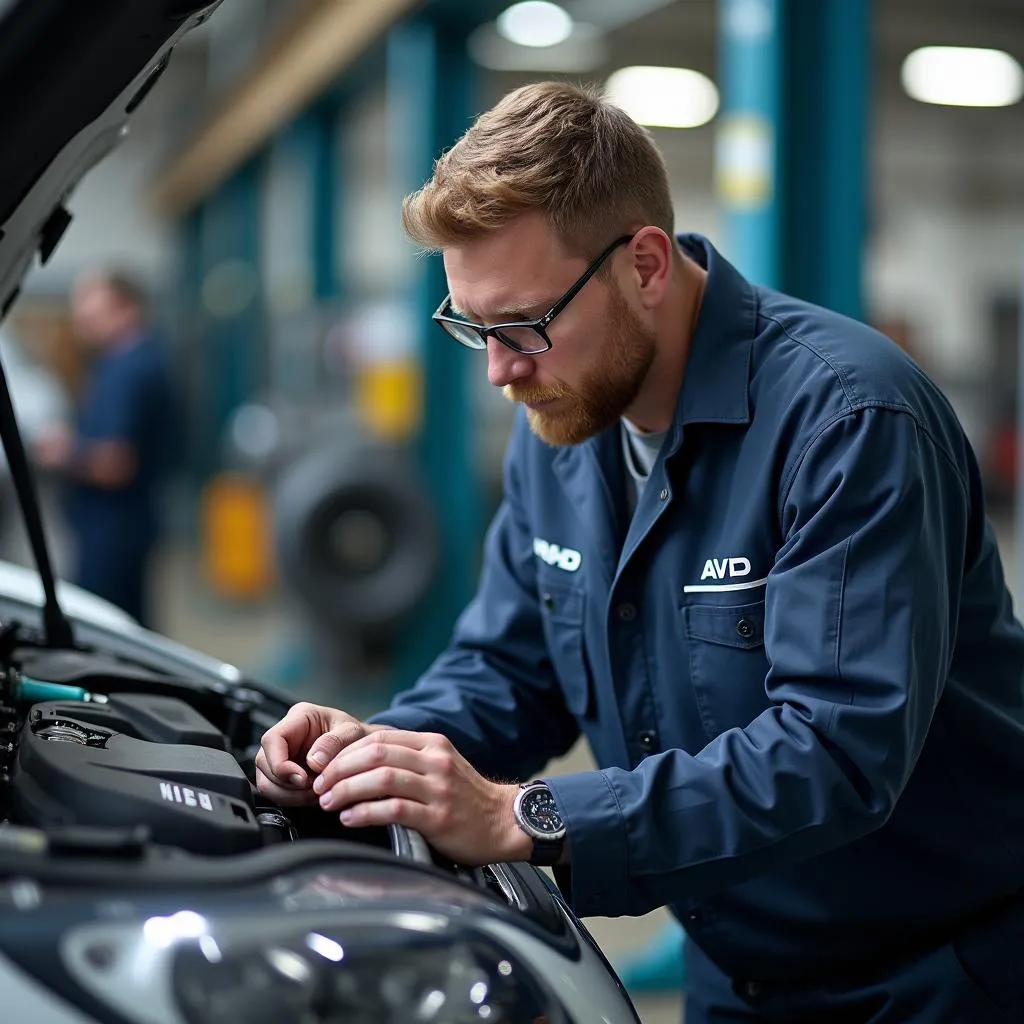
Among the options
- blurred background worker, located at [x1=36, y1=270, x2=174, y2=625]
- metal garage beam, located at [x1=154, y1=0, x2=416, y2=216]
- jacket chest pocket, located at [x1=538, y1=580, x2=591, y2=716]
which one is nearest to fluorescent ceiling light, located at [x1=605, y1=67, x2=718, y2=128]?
metal garage beam, located at [x1=154, y1=0, x2=416, y2=216]

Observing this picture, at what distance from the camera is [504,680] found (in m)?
1.68

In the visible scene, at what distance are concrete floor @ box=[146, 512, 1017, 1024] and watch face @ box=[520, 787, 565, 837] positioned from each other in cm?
212

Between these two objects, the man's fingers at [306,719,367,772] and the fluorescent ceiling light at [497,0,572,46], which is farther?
the fluorescent ceiling light at [497,0,572,46]

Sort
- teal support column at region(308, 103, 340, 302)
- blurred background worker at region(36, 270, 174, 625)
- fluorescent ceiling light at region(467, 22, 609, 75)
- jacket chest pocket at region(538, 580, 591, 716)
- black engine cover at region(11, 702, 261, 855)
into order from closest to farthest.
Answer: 1. black engine cover at region(11, 702, 261, 855)
2. jacket chest pocket at region(538, 580, 591, 716)
3. blurred background worker at region(36, 270, 174, 625)
4. teal support column at region(308, 103, 340, 302)
5. fluorescent ceiling light at region(467, 22, 609, 75)

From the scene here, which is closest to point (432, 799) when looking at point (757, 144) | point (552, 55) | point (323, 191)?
point (757, 144)

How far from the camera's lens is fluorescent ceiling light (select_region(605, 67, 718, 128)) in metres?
10.1

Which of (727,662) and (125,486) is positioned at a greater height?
(727,662)

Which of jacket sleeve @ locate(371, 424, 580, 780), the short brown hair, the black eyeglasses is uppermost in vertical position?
the short brown hair

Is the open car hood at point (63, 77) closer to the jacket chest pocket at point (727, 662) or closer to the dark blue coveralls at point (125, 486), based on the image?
the jacket chest pocket at point (727, 662)

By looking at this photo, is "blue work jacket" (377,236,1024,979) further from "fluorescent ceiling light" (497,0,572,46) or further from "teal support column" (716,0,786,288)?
"fluorescent ceiling light" (497,0,572,46)

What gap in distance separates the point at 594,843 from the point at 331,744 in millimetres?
302

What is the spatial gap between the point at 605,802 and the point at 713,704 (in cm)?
26

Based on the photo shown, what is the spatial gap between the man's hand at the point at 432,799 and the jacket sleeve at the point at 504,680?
34 cm

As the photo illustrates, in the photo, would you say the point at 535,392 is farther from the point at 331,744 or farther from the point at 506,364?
the point at 331,744
